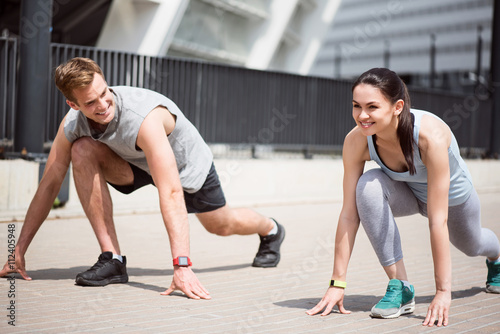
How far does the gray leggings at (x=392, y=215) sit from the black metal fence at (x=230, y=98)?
547cm

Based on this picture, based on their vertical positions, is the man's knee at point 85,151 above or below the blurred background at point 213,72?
below

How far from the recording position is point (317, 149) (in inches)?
487

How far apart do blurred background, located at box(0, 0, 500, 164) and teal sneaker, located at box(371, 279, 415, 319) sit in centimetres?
542

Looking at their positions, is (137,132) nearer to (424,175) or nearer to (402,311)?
(424,175)

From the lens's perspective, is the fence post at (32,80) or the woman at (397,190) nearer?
the woman at (397,190)

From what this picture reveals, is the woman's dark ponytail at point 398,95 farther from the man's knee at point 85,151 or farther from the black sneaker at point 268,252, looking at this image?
the black sneaker at point 268,252

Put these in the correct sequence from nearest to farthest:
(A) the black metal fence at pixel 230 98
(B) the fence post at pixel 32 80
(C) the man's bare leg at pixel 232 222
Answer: (C) the man's bare leg at pixel 232 222 → (B) the fence post at pixel 32 80 → (A) the black metal fence at pixel 230 98

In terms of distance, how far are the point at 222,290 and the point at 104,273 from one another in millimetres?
745

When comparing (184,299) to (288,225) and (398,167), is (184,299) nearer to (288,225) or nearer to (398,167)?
(398,167)

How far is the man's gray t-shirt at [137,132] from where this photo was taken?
418 cm

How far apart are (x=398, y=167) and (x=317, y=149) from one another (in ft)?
28.2

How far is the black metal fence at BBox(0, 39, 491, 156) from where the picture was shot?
27.9ft

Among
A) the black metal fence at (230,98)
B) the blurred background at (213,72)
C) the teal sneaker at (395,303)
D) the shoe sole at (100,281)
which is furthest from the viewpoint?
the black metal fence at (230,98)

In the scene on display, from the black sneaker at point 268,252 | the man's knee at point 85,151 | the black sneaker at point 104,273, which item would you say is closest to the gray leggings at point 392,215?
the black sneaker at point 268,252
